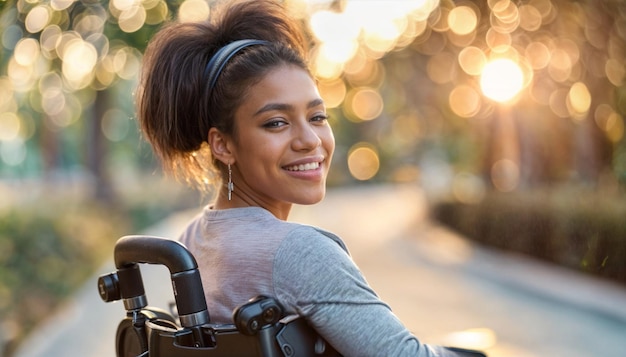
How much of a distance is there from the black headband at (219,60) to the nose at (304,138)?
0.70 feet

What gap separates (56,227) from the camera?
28.5 ft

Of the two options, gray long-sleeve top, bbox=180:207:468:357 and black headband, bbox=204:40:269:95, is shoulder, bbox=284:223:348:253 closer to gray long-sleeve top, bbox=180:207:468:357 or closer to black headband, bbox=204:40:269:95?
gray long-sleeve top, bbox=180:207:468:357

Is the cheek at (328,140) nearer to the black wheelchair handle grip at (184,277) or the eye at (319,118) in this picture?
the eye at (319,118)

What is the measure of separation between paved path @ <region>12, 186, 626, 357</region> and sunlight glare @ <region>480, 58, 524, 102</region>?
3.33m

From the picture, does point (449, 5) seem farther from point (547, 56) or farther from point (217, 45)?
point (217, 45)

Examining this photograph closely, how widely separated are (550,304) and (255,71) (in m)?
7.33

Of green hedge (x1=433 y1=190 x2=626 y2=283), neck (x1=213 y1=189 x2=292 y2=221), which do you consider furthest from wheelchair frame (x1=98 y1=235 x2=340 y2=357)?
green hedge (x1=433 y1=190 x2=626 y2=283)

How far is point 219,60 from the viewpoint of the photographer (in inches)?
68.4

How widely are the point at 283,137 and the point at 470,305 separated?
7.12 meters

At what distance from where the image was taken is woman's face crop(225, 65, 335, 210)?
1.70m

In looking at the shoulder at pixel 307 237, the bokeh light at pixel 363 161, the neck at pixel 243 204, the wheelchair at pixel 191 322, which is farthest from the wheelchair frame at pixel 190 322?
the bokeh light at pixel 363 161

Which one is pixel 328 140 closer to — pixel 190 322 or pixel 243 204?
pixel 243 204

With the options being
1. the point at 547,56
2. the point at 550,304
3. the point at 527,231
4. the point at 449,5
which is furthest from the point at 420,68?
the point at 550,304

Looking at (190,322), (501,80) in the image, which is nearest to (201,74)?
(190,322)
